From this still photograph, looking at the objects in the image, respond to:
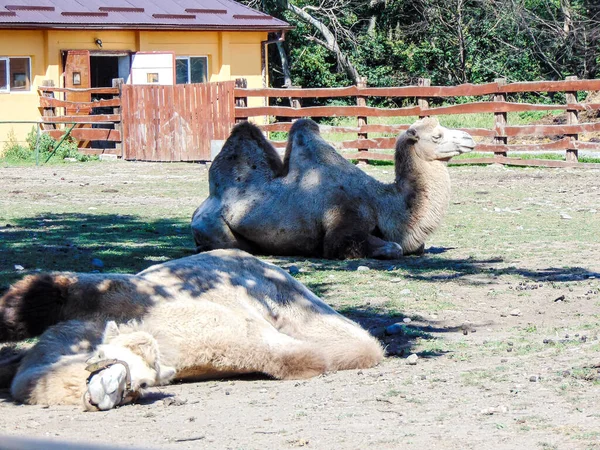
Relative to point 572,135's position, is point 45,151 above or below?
below

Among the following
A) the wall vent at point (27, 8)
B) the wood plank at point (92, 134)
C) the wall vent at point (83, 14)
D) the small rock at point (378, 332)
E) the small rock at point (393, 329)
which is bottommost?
the small rock at point (378, 332)

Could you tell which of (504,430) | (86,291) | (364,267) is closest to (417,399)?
(504,430)

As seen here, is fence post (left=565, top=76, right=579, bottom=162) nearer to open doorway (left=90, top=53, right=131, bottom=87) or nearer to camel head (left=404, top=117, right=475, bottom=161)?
camel head (left=404, top=117, right=475, bottom=161)

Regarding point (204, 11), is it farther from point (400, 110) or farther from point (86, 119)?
point (400, 110)

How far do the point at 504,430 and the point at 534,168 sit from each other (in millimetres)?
17015

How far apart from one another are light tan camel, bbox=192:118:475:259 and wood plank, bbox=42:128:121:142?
1615 centimetres

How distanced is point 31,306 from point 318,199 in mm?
5692

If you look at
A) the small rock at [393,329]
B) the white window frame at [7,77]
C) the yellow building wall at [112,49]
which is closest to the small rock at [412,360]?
the small rock at [393,329]

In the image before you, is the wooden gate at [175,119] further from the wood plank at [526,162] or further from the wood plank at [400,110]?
the wood plank at [526,162]

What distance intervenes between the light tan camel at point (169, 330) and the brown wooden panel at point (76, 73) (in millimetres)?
24324

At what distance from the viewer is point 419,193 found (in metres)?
10.5

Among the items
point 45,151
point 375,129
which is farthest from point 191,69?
point 375,129

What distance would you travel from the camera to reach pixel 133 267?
362 inches

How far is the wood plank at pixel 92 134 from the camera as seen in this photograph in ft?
86.7
